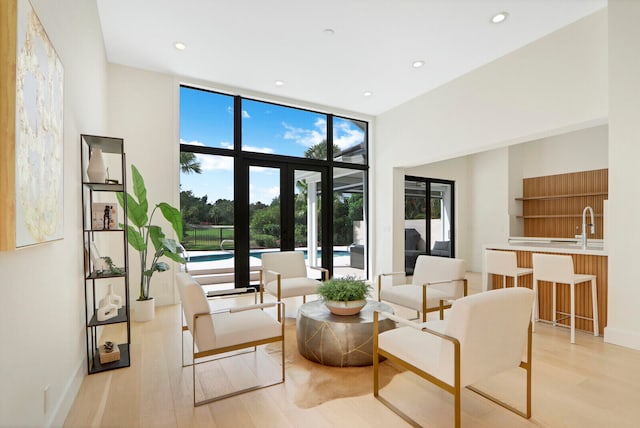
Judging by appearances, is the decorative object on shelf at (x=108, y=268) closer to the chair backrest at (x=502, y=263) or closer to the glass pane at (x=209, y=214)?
the glass pane at (x=209, y=214)

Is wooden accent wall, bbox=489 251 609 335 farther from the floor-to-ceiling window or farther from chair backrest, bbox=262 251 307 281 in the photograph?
the floor-to-ceiling window

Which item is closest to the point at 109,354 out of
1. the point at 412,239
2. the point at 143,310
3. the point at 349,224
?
the point at 143,310

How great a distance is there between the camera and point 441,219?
329 inches

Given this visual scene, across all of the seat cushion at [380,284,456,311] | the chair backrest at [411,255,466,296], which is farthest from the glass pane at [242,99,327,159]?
the seat cushion at [380,284,456,311]

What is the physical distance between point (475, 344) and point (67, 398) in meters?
2.65

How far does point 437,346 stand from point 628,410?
55.4 inches

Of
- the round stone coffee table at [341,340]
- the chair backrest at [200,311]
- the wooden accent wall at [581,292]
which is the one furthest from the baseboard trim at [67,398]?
the wooden accent wall at [581,292]

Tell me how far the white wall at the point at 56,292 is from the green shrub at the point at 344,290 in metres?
1.94

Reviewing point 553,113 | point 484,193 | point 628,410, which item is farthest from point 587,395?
point 484,193

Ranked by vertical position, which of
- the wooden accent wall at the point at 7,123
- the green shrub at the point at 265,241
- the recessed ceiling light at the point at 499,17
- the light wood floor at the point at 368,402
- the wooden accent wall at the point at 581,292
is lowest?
the light wood floor at the point at 368,402

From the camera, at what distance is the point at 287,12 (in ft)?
11.8

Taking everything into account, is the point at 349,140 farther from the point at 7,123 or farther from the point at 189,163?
the point at 7,123

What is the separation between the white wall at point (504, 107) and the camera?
3715mm

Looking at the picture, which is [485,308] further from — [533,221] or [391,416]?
[533,221]
